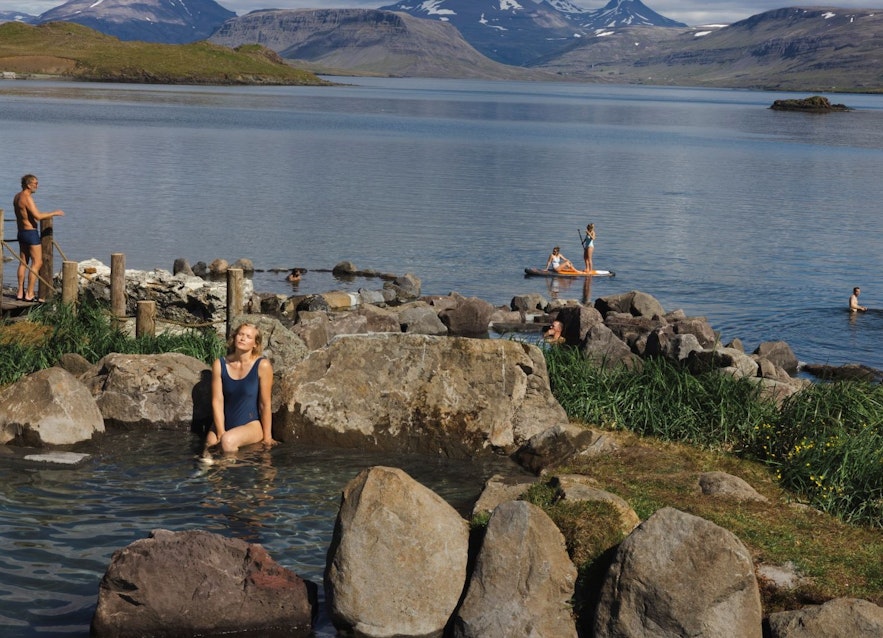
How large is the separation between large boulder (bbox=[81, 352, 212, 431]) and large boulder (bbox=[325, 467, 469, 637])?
6855 millimetres

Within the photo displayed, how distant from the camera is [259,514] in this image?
13.6 m

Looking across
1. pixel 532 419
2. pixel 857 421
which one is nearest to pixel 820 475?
pixel 857 421

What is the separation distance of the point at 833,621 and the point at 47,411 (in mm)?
11456

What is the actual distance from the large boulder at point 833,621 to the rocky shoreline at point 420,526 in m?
0.02

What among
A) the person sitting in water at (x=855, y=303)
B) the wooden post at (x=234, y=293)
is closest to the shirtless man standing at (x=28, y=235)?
the wooden post at (x=234, y=293)

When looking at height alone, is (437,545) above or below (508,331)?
above

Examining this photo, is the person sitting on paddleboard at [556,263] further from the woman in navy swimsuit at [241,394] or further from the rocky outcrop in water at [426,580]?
the rocky outcrop in water at [426,580]

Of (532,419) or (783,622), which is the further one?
(532,419)

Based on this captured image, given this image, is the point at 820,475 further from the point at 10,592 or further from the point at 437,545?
the point at 10,592

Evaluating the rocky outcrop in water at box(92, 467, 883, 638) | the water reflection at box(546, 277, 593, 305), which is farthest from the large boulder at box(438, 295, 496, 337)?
the rocky outcrop in water at box(92, 467, 883, 638)

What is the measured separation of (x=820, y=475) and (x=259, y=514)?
754cm

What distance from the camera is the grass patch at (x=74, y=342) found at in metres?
18.6

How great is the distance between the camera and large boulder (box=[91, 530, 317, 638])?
1039cm

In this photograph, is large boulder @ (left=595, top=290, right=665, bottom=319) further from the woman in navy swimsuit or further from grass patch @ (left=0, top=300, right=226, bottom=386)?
the woman in navy swimsuit
